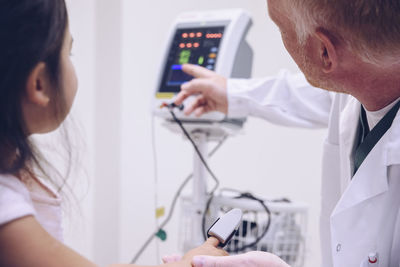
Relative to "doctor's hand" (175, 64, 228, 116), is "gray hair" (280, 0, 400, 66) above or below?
above

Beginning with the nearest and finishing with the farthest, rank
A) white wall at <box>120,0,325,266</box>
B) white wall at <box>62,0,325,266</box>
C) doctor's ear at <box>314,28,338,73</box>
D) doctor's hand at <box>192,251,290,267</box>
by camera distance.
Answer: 1. doctor's hand at <box>192,251,290,267</box>
2. doctor's ear at <box>314,28,338,73</box>
3. white wall at <box>62,0,325,266</box>
4. white wall at <box>120,0,325,266</box>

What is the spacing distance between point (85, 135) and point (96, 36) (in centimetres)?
51

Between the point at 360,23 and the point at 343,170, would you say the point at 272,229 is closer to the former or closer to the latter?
the point at 343,170

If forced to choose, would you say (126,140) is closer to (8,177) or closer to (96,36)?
(96,36)

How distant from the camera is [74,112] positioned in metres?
2.02

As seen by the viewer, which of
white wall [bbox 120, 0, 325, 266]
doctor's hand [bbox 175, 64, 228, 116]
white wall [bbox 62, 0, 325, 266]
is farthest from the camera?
white wall [bbox 120, 0, 325, 266]

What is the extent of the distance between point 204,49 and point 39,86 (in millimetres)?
931

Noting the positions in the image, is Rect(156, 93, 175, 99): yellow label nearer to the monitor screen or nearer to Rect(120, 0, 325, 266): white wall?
the monitor screen

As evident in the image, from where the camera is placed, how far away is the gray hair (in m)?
0.78

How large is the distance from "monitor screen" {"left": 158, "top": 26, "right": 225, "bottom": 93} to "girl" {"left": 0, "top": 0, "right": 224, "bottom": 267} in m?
0.79

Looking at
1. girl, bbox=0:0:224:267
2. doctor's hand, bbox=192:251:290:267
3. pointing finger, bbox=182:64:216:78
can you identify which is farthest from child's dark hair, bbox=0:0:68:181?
pointing finger, bbox=182:64:216:78

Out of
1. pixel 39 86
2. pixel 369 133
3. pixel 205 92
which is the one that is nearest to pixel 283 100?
pixel 205 92

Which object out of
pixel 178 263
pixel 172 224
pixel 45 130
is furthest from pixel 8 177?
pixel 172 224

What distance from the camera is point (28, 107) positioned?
0.72 metres
